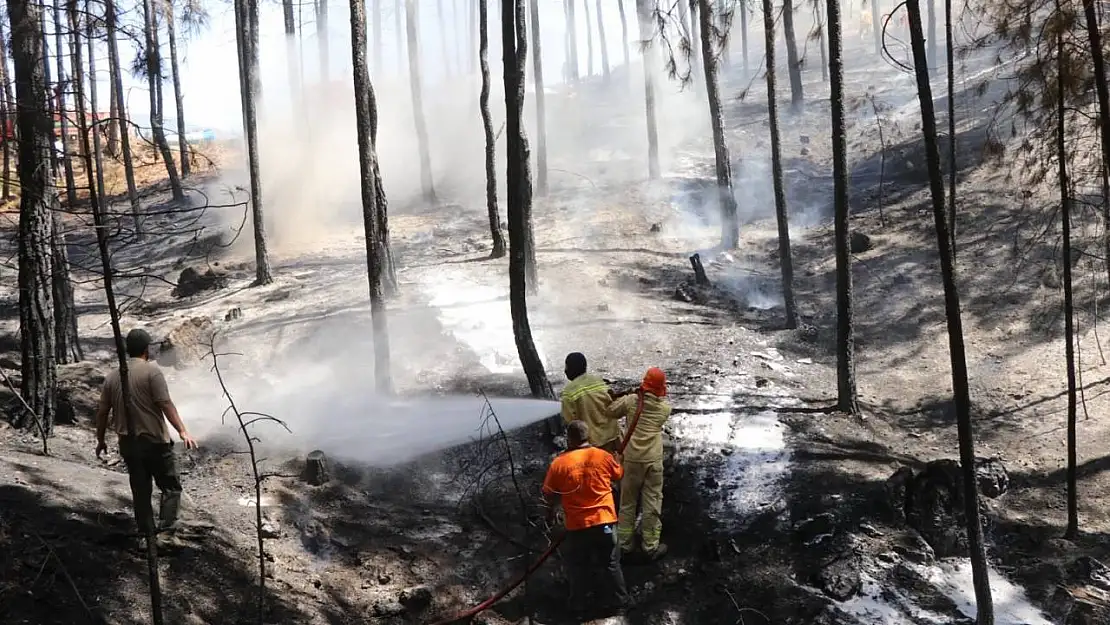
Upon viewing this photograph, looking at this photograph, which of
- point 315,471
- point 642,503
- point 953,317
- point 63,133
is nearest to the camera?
Answer: point 63,133

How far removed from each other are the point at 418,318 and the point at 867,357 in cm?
805

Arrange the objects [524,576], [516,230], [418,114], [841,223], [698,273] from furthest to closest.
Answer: [418,114] → [698,273] → [841,223] → [516,230] → [524,576]

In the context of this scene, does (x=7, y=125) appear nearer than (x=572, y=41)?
Yes

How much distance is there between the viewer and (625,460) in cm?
772

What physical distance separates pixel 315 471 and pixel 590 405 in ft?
11.4

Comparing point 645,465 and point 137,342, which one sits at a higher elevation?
point 137,342

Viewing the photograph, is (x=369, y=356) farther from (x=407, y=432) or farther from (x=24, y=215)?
(x=24, y=215)

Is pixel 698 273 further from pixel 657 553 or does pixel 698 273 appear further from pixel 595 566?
pixel 595 566

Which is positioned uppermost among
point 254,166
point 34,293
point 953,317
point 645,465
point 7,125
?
point 254,166

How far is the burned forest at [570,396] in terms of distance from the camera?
21.9 feet

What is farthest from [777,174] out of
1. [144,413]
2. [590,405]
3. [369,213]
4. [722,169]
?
[144,413]

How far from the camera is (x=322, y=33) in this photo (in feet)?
131

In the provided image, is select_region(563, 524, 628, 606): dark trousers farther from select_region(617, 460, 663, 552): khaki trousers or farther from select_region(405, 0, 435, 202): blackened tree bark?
select_region(405, 0, 435, 202): blackened tree bark

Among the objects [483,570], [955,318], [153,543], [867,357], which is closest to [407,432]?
[483,570]
